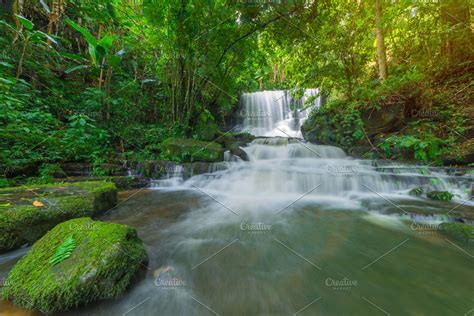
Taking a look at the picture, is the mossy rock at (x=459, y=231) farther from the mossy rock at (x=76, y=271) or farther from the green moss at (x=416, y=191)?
the mossy rock at (x=76, y=271)

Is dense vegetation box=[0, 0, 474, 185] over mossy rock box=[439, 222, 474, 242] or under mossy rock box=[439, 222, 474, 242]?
over

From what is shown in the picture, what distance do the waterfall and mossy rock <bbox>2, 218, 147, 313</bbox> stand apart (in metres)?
9.92

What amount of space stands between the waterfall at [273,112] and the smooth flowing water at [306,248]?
22.4 feet

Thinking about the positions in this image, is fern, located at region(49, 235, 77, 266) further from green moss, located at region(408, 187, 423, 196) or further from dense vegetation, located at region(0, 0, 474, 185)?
green moss, located at region(408, 187, 423, 196)

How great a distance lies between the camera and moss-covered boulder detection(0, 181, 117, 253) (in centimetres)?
201

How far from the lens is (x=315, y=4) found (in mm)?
4863

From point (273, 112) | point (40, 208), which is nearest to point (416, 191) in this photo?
point (40, 208)

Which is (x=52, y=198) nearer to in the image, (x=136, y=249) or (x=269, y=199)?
(x=136, y=249)

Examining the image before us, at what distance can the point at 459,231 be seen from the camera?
2.33 metres

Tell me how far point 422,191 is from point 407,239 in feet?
6.99

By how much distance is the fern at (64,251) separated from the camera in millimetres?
1444

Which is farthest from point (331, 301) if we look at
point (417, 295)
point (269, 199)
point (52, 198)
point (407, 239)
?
point (52, 198)

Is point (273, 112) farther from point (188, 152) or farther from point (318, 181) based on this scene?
point (318, 181)

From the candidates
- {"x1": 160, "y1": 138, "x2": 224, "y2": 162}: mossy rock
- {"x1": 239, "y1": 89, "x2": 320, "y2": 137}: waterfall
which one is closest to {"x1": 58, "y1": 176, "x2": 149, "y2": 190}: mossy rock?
{"x1": 160, "y1": 138, "x2": 224, "y2": 162}: mossy rock
